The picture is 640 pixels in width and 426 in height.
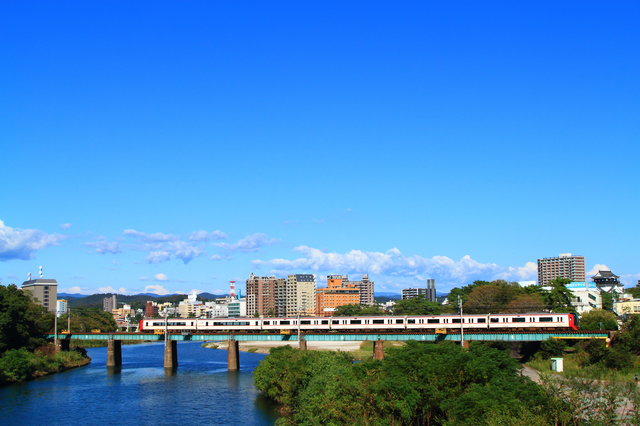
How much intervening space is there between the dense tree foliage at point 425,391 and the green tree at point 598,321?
213ft

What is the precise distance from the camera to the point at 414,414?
1468 inches

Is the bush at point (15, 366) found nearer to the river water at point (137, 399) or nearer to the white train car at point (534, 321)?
the river water at point (137, 399)

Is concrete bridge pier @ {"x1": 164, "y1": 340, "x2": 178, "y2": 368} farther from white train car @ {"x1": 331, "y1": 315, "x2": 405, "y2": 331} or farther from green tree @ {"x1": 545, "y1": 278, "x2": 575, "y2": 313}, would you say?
green tree @ {"x1": 545, "y1": 278, "x2": 575, "y2": 313}

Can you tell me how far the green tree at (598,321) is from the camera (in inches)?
3898

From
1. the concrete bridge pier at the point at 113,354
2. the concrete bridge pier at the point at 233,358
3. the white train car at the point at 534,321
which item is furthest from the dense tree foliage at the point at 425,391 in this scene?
the concrete bridge pier at the point at 113,354

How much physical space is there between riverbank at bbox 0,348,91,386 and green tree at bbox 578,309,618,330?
300ft

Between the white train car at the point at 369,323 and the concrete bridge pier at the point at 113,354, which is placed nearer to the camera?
the white train car at the point at 369,323

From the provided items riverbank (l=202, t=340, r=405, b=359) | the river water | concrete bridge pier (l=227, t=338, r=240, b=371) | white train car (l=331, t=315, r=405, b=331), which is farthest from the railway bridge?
riverbank (l=202, t=340, r=405, b=359)

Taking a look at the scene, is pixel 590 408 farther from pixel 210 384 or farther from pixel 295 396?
pixel 210 384

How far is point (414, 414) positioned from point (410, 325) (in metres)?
59.6

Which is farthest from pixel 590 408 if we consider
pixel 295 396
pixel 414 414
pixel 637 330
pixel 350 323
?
pixel 350 323

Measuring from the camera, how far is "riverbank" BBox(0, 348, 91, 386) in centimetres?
8175

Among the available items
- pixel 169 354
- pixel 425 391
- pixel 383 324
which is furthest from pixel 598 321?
pixel 425 391

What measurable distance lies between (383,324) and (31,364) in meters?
56.5
